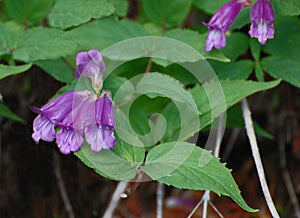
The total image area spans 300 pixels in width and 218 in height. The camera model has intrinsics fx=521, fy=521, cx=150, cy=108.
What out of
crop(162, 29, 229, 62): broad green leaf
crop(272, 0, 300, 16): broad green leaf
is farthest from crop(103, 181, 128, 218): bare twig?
crop(272, 0, 300, 16): broad green leaf

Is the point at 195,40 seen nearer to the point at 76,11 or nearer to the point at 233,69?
the point at 233,69

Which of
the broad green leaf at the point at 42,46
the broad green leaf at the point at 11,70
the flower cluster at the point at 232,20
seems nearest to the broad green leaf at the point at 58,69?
the broad green leaf at the point at 42,46

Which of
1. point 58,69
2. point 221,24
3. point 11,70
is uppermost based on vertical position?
point 221,24

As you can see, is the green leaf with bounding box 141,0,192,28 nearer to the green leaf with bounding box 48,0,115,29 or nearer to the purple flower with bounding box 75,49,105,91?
the green leaf with bounding box 48,0,115,29

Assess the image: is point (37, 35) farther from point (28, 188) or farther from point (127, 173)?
point (28, 188)

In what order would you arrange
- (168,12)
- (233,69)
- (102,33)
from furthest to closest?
(168,12), (233,69), (102,33)

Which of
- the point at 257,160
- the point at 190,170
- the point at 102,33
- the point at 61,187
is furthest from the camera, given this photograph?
the point at 61,187

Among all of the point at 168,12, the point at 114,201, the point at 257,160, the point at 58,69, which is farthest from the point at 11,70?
the point at 257,160
